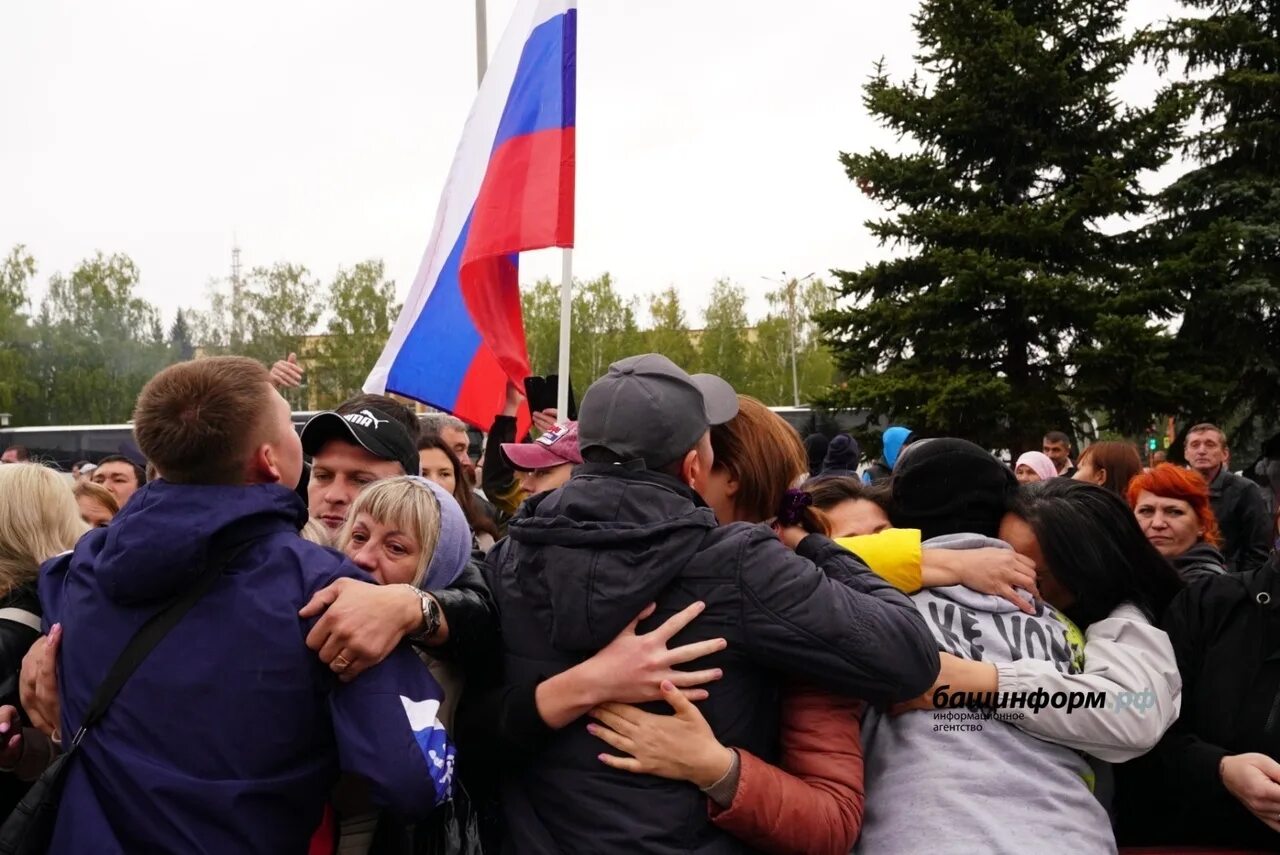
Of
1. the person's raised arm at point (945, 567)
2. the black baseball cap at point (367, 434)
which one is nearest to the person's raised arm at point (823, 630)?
the person's raised arm at point (945, 567)

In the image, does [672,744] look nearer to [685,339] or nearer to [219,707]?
[219,707]

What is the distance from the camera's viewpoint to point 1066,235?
19641mm

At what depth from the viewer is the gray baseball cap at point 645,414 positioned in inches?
87.1

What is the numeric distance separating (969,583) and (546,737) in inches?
39.6

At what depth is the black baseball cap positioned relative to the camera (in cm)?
340

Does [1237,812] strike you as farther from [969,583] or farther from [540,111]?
[540,111]

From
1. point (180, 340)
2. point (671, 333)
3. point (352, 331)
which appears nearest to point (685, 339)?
point (671, 333)

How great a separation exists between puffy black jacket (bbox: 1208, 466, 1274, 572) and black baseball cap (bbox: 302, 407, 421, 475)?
20.0ft

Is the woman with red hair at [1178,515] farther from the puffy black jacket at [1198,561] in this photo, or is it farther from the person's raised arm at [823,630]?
the person's raised arm at [823,630]

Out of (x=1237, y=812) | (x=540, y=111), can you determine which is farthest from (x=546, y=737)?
(x=540, y=111)

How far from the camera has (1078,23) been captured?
802 inches

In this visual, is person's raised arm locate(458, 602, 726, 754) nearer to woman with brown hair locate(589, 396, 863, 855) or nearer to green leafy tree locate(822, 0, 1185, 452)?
woman with brown hair locate(589, 396, 863, 855)

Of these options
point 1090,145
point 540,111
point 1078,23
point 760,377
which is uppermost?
point 1078,23

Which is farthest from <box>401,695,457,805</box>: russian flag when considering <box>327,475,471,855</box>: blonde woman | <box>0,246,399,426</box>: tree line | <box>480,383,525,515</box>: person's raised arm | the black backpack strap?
<box>0,246,399,426</box>: tree line
